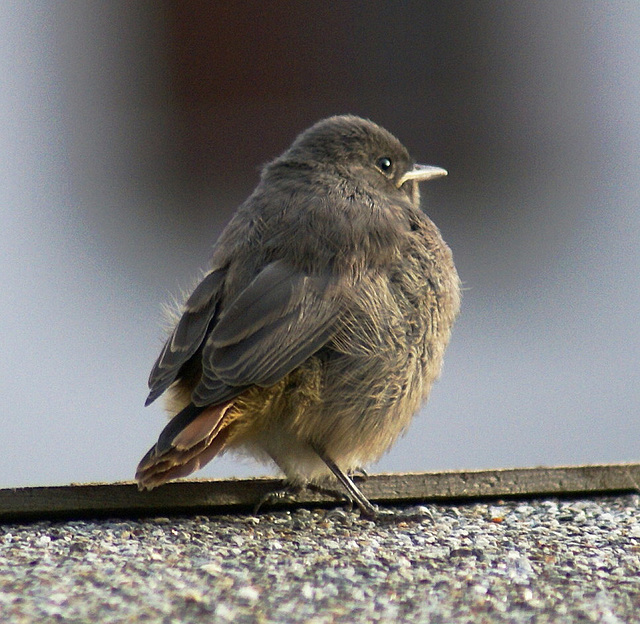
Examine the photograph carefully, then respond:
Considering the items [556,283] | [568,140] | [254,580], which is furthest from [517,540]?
[568,140]

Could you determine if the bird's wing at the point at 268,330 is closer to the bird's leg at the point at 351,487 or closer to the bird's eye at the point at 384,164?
the bird's leg at the point at 351,487

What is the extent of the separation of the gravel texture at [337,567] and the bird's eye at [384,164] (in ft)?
5.25

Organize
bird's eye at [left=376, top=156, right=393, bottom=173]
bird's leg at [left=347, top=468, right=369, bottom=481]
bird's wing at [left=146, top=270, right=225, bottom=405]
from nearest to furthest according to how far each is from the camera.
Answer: bird's wing at [left=146, top=270, right=225, bottom=405], bird's leg at [left=347, top=468, right=369, bottom=481], bird's eye at [left=376, top=156, right=393, bottom=173]

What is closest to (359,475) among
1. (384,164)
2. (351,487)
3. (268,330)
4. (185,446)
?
(351,487)

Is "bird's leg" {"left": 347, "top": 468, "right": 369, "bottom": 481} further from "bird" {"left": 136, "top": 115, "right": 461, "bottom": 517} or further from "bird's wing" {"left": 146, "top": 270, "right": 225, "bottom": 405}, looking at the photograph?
"bird's wing" {"left": 146, "top": 270, "right": 225, "bottom": 405}

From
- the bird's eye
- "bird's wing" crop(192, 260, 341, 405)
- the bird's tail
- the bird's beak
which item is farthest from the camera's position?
the bird's beak

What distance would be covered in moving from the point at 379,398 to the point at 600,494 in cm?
94

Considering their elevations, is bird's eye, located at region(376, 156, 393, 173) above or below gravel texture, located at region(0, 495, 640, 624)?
above

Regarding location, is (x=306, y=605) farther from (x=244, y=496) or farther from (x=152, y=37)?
(x=152, y=37)

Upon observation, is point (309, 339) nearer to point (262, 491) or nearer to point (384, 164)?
point (262, 491)

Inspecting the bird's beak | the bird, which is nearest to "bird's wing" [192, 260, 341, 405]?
the bird

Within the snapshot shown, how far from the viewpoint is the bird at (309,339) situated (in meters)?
4.47

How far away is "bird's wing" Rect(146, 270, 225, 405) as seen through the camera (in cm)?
464

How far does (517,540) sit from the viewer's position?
422 cm
